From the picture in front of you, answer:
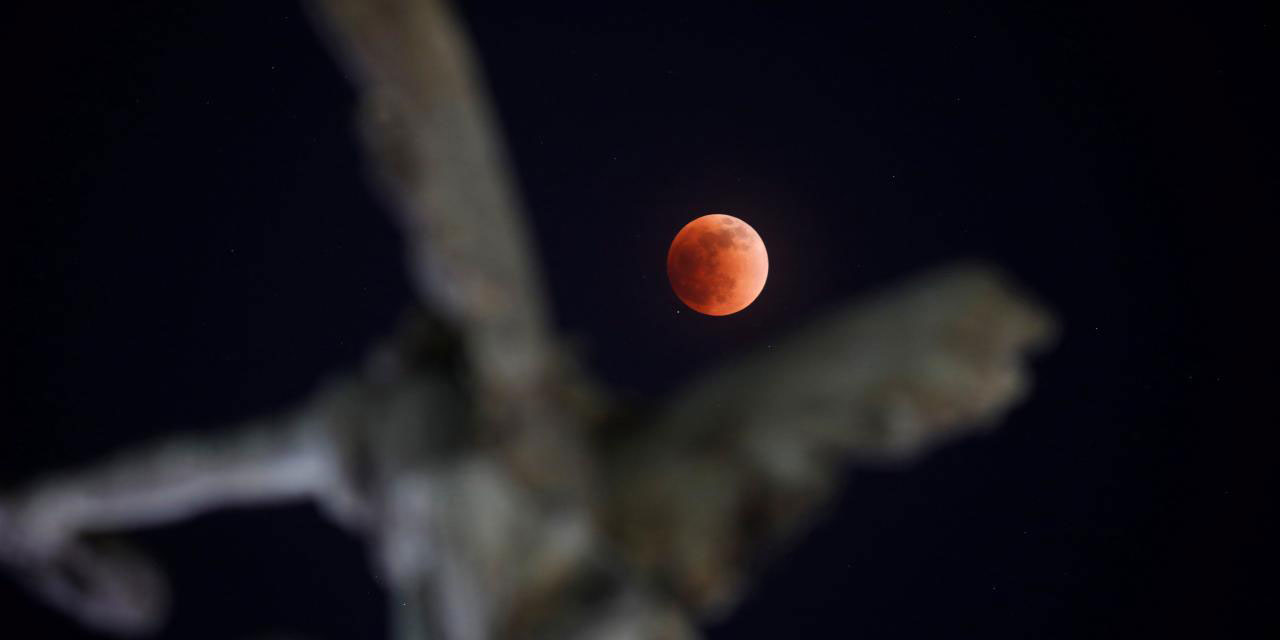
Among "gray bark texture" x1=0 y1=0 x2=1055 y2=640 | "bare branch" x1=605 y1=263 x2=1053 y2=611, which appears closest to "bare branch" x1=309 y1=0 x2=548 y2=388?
"gray bark texture" x1=0 y1=0 x2=1055 y2=640

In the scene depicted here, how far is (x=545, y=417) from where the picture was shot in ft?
2.24

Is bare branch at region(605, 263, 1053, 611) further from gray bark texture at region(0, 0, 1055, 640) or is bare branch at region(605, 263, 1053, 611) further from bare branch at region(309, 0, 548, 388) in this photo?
bare branch at region(309, 0, 548, 388)

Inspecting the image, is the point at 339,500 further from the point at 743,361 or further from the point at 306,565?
the point at 306,565

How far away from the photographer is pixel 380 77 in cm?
56

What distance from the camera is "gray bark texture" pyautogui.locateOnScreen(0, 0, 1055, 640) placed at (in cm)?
58

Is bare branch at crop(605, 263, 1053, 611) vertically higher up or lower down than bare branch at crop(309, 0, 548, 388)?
lower down

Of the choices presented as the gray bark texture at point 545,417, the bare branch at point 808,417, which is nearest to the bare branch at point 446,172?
the gray bark texture at point 545,417

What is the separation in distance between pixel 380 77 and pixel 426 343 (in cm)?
27

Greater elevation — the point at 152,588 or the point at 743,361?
the point at 152,588

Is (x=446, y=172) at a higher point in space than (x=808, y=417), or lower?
higher

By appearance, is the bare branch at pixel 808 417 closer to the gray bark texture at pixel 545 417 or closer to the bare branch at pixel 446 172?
the gray bark texture at pixel 545 417

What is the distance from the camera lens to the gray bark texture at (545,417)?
583 millimetres

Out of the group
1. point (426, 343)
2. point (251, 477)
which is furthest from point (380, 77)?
point (251, 477)

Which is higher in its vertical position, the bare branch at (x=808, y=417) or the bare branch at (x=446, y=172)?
the bare branch at (x=446, y=172)
